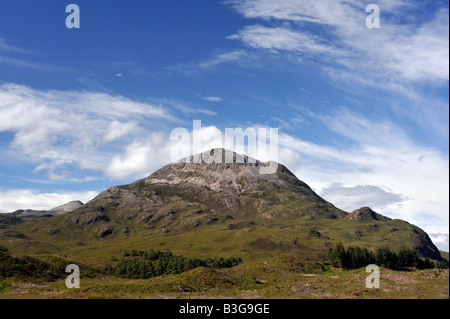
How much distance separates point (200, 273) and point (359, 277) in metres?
41.1

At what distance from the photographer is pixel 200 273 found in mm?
87875

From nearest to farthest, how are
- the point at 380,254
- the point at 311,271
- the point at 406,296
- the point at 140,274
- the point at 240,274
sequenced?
the point at 406,296
the point at 240,274
the point at 311,271
the point at 380,254
the point at 140,274
